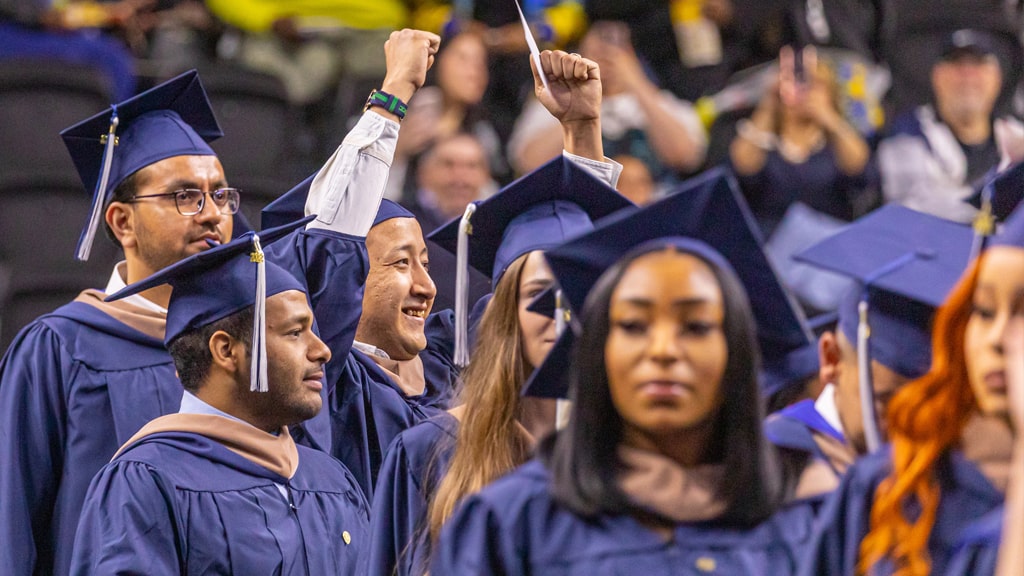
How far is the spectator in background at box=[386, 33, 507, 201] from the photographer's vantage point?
732 cm

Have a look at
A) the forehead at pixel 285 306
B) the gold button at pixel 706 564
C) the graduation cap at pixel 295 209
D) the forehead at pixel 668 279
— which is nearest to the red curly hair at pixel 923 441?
the gold button at pixel 706 564

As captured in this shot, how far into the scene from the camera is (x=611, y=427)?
257 cm

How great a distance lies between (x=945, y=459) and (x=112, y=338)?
103 inches

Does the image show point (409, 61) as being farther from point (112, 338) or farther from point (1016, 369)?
point (1016, 369)

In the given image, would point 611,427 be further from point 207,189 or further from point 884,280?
point 207,189

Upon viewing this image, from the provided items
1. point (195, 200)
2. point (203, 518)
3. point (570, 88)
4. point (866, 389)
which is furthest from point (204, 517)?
point (866, 389)

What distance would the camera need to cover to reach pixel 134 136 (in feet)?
15.4

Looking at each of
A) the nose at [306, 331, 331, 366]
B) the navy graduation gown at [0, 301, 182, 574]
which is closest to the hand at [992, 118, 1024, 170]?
the nose at [306, 331, 331, 366]

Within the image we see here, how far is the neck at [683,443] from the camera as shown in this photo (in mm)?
2566

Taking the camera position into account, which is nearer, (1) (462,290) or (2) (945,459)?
(2) (945,459)

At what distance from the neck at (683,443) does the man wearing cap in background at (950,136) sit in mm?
5019

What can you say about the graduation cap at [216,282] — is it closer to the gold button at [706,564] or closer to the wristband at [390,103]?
the wristband at [390,103]

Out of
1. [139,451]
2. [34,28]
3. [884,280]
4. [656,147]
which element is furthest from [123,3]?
[884,280]

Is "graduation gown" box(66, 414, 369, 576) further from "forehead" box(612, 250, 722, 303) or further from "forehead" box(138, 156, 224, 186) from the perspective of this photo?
"forehead" box(612, 250, 722, 303)
